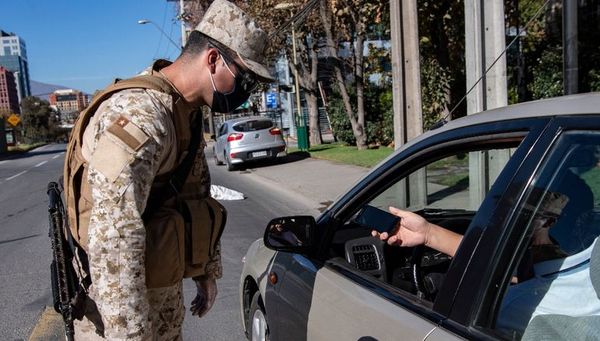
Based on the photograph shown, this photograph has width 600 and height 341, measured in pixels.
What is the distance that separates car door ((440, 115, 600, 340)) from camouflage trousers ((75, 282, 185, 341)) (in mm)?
1023

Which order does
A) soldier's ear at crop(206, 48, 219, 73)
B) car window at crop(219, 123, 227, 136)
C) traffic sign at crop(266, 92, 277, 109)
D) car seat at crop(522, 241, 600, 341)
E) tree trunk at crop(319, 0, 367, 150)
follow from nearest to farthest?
1. car seat at crop(522, 241, 600, 341)
2. soldier's ear at crop(206, 48, 219, 73)
3. car window at crop(219, 123, 227, 136)
4. tree trunk at crop(319, 0, 367, 150)
5. traffic sign at crop(266, 92, 277, 109)

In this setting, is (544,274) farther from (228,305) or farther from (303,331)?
(228,305)

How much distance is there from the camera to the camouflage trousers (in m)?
2.03

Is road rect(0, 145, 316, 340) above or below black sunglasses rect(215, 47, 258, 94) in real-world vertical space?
below

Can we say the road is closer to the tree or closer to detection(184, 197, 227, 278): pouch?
detection(184, 197, 227, 278): pouch

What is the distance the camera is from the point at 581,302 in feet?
5.37

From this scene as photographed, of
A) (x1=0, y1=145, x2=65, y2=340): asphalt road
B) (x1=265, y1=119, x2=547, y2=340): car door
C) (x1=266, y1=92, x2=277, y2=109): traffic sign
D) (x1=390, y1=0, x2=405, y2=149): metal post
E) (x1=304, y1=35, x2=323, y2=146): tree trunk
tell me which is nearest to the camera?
(x1=265, y1=119, x2=547, y2=340): car door

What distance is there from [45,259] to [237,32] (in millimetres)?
6135

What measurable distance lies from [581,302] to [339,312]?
839 millimetres

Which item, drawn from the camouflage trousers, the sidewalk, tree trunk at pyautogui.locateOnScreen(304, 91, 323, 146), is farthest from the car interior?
tree trunk at pyautogui.locateOnScreen(304, 91, 323, 146)

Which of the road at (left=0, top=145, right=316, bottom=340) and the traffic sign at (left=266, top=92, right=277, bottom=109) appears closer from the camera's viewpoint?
the road at (left=0, top=145, right=316, bottom=340)

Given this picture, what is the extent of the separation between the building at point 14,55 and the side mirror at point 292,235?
167230 millimetres

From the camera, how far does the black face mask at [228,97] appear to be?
82.1 inches

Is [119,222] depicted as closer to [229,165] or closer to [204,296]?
[204,296]
